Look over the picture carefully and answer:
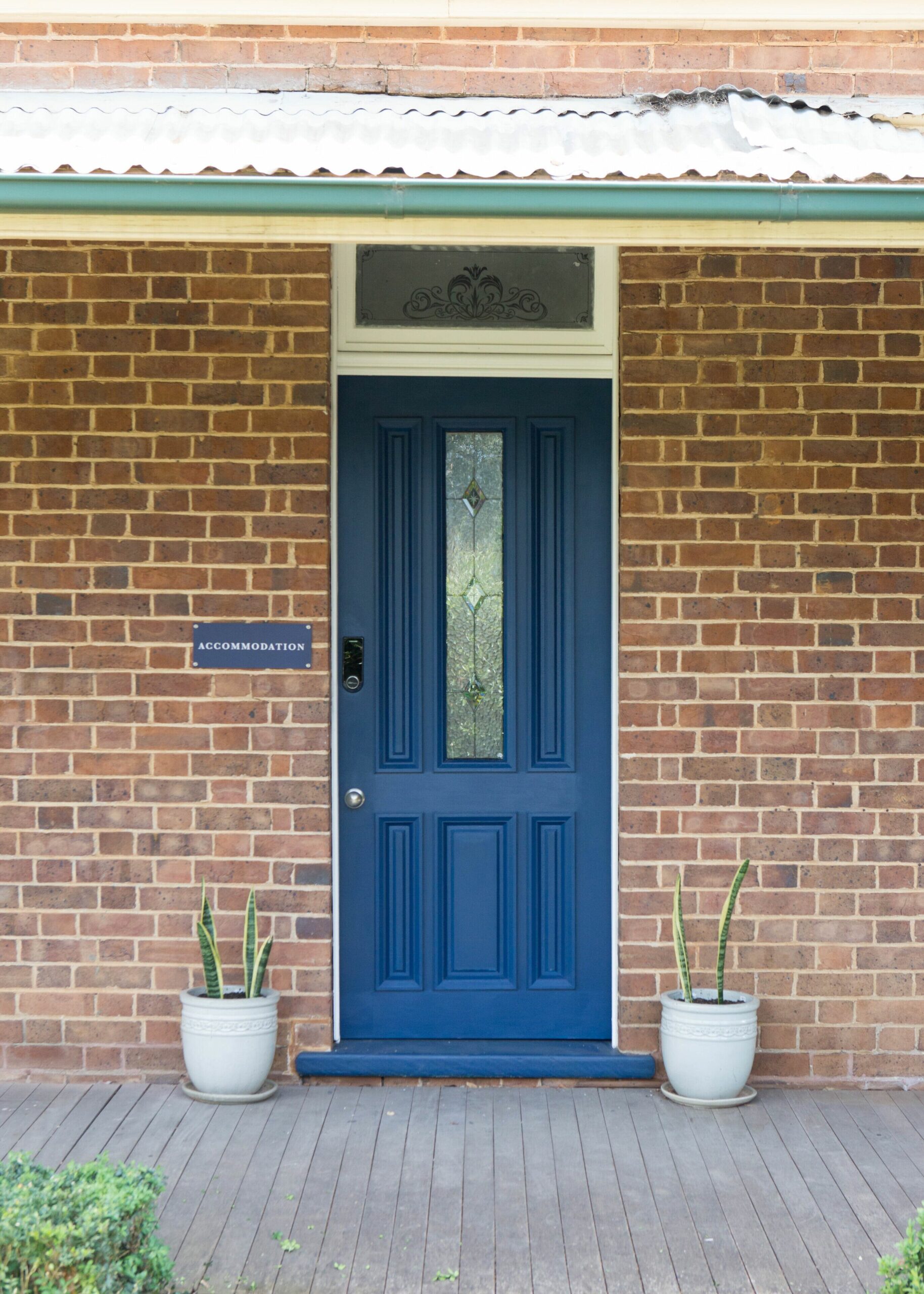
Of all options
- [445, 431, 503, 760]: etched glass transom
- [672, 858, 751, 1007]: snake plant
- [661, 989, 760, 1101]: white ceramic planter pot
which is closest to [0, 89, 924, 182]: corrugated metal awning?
[445, 431, 503, 760]: etched glass transom

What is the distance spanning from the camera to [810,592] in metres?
4.75

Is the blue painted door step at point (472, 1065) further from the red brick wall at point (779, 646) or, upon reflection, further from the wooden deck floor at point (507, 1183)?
the red brick wall at point (779, 646)

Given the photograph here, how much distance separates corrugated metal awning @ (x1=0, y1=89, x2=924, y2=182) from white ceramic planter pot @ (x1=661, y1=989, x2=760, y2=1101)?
270 centimetres

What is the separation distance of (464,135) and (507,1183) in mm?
3049

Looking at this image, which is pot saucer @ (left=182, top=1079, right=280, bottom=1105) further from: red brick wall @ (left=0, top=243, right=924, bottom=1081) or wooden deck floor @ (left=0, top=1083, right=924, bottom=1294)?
red brick wall @ (left=0, top=243, right=924, bottom=1081)

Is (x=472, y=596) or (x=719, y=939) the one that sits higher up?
(x=472, y=596)

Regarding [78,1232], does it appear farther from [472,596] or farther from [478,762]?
[472,596]

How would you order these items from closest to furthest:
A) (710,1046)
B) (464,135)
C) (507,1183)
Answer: (464,135), (507,1183), (710,1046)

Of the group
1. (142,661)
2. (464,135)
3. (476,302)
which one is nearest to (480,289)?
(476,302)

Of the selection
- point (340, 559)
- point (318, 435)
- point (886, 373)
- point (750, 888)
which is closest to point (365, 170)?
point (318, 435)

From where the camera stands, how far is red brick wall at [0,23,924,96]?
4625 millimetres

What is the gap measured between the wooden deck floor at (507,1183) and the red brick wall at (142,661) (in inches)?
17.9

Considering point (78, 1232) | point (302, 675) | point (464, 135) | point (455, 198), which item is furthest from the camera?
point (302, 675)

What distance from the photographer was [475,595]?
4.98 meters
